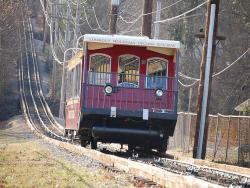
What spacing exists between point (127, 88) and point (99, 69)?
3.66 feet

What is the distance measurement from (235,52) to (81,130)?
3206cm

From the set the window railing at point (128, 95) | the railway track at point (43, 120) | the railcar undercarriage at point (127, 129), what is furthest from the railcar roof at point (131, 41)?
the railway track at point (43, 120)

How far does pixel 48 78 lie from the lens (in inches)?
3152

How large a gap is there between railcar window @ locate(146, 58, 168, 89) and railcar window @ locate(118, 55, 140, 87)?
1.22ft

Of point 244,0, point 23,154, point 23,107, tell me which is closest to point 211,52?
point 23,154

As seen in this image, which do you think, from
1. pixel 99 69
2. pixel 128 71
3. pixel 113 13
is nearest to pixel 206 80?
pixel 128 71

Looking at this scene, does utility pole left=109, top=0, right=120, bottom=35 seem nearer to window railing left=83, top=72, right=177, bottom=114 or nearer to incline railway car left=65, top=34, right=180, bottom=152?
incline railway car left=65, top=34, right=180, bottom=152

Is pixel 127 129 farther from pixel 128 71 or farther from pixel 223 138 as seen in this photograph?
pixel 223 138

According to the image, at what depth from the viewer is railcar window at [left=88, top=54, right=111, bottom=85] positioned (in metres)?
20.3

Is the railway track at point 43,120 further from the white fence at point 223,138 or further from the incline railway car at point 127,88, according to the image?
the white fence at point 223,138

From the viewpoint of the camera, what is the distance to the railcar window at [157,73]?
20370 mm

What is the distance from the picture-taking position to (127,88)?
20203mm

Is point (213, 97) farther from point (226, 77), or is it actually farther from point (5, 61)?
point (5, 61)

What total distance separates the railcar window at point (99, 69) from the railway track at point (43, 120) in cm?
245
